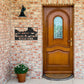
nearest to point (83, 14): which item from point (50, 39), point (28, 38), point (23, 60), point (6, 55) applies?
point (50, 39)

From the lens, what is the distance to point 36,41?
419 cm

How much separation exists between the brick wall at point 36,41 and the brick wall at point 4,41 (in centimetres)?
25

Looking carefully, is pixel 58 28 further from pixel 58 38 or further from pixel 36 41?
pixel 36 41

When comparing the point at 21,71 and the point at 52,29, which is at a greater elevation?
the point at 52,29

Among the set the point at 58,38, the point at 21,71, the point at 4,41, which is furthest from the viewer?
the point at 58,38

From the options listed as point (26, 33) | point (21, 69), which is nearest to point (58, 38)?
point (26, 33)

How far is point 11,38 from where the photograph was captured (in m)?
4.18

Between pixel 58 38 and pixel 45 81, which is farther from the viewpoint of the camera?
pixel 58 38

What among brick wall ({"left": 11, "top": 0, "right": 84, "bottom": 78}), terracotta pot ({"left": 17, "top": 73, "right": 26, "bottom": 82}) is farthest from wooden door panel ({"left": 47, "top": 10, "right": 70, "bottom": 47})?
terracotta pot ({"left": 17, "top": 73, "right": 26, "bottom": 82})

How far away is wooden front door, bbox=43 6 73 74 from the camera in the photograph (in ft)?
14.4

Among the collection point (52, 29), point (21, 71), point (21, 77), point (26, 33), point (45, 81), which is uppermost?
point (52, 29)

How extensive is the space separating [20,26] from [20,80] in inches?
62.4

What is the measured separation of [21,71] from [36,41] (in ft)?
3.25

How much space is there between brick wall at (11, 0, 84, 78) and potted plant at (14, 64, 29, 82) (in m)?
0.26
